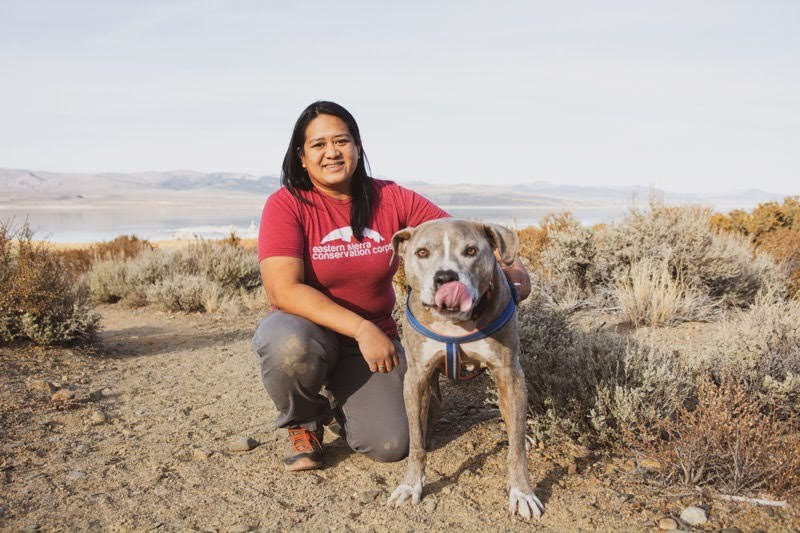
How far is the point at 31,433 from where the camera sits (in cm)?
447

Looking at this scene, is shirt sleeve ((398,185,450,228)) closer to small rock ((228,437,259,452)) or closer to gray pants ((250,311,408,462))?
gray pants ((250,311,408,462))

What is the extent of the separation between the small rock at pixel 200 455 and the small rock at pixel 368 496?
122 cm

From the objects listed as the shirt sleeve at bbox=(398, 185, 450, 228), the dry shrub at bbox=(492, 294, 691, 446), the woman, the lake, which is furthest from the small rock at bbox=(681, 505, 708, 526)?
the lake

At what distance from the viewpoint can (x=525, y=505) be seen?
3.26m

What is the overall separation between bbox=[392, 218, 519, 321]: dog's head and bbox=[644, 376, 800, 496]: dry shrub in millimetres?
1445

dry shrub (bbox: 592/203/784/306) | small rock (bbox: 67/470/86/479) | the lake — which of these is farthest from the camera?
the lake

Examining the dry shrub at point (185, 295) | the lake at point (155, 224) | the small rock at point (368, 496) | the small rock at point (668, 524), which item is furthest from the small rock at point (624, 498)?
the dry shrub at point (185, 295)

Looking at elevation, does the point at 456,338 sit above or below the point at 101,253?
above

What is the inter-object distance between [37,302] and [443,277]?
5582 millimetres

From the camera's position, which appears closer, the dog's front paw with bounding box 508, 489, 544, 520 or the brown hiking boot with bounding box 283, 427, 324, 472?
the dog's front paw with bounding box 508, 489, 544, 520

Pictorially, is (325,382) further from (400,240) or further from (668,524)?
(668,524)

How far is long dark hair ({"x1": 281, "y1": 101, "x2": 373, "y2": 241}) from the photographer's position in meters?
4.21

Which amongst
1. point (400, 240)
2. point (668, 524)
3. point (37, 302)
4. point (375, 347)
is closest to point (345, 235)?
point (400, 240)

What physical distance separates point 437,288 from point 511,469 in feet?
3.80
